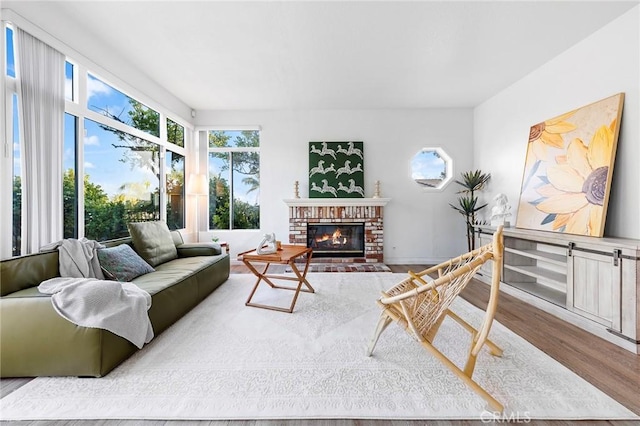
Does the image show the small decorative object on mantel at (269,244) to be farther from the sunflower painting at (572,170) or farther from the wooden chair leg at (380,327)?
the sunflower painting at (572,170)

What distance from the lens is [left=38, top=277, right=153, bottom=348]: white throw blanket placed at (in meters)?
1.64

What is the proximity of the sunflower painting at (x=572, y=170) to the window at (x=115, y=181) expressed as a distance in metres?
5.34

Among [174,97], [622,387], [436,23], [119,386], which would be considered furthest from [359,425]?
[174,97]

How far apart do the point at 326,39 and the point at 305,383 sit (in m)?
3.25

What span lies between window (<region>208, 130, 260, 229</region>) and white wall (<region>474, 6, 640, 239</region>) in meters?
4.43

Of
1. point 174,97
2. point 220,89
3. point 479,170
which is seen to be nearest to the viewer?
point 220,89

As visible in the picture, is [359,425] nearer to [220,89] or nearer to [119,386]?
[119,386]

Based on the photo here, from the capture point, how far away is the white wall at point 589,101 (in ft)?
8.07

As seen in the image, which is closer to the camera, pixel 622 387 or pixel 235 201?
pixel 622 387

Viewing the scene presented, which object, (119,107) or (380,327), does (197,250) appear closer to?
(119,107)

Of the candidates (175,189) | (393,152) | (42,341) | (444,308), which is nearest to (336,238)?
(393,152)

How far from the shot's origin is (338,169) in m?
5.15

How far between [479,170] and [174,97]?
570 cm

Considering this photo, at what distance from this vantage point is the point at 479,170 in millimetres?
4883
